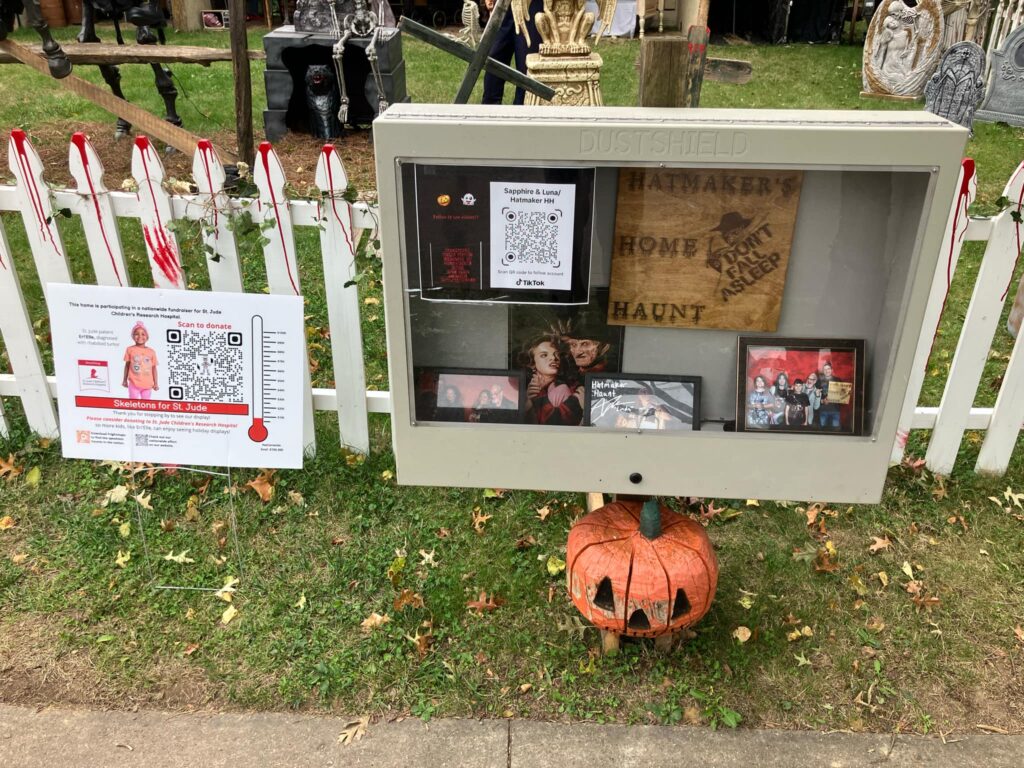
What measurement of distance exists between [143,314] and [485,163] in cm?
151

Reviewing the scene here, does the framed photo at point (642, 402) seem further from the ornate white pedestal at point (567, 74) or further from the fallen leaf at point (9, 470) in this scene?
the ornate white pedestal at point (567, 74)

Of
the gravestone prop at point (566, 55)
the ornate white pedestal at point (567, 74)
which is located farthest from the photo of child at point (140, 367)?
the ornate white pedestal at point (567, 74)

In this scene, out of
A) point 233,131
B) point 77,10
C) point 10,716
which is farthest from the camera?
point 77,10

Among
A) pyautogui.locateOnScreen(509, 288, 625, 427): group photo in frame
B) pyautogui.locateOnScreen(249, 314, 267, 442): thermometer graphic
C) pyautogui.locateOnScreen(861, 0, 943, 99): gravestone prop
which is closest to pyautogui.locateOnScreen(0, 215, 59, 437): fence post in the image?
pyautogui.locateOnScreen(249, 314, 267, 442): thermometer graphic

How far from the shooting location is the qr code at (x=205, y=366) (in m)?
2.88

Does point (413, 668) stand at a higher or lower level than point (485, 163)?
lower

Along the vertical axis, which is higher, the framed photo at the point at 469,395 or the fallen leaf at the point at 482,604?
the framed photo at the point at 469,395

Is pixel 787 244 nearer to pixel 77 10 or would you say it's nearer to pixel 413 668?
pixel 413 668

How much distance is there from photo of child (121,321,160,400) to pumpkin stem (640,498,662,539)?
1.76 meters

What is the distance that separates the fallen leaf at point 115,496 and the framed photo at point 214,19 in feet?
57.4

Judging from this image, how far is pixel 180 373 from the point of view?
9.61ft

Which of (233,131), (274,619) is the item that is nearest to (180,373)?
(274,619)

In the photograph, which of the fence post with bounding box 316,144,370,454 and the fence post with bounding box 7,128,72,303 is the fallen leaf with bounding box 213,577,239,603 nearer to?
the fence post with bounding box 316,144,370,454

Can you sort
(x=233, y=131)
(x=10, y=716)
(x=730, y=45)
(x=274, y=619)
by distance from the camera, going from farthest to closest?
(x=730, y=45) < (x=233, y=131) < (x=274, y=619) < (x=10, y=716)
